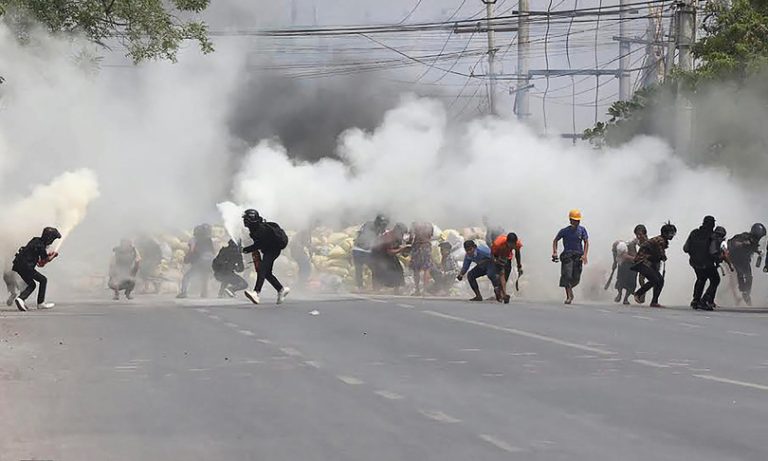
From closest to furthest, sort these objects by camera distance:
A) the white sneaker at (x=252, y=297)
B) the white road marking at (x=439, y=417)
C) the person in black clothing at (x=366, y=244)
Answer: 1. the white road marking at (x=439, y=417)
2. the white sneaker at (x=252, y=297)
3. the person in black clothing at (x=366, y=244)

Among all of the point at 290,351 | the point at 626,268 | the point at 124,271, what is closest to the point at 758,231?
the point at 626,268

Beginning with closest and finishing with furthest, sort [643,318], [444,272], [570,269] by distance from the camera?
[643,318] < [570,269] < [444,272]

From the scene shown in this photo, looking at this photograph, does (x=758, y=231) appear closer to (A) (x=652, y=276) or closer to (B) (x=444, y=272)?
(A) (x=652, y=276)

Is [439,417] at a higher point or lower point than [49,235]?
lower

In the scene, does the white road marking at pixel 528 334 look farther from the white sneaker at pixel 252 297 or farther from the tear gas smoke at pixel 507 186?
the tear gas smoke at pixel 507 186

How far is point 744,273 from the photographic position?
1090 inches

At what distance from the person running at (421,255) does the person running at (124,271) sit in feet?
19.3

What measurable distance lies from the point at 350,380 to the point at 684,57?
2393 cm

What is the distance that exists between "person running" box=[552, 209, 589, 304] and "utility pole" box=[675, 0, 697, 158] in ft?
32.9

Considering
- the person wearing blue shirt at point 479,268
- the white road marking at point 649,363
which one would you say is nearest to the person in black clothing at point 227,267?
the person wearing blue shirt at point 479,268

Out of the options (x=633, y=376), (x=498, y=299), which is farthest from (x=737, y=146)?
(x=633, y=376)

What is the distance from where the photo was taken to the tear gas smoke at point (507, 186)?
1379 inches

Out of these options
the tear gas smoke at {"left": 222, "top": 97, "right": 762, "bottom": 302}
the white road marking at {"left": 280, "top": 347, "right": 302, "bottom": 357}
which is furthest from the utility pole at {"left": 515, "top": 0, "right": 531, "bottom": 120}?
the white road marking at {"left": 280, "top": 347, "right": 302, "bottom": 357}

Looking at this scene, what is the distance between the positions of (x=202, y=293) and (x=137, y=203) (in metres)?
11.9
